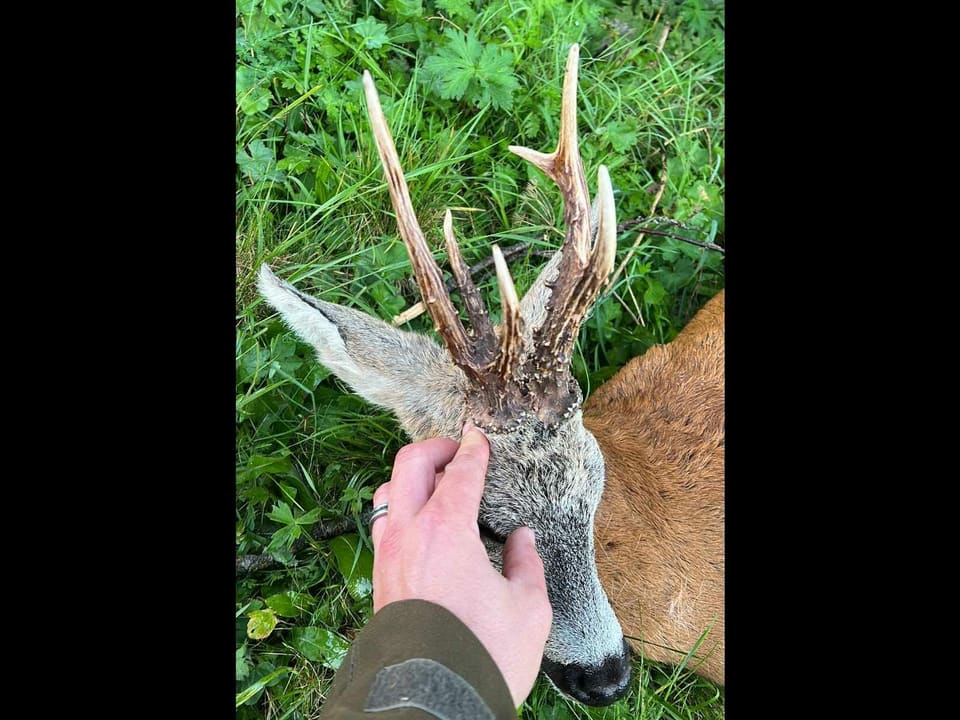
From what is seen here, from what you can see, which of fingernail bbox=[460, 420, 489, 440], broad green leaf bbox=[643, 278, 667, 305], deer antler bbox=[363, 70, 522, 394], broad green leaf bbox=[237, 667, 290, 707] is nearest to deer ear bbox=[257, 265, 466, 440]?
fingernail bbox=[460, 420, 489, 440]

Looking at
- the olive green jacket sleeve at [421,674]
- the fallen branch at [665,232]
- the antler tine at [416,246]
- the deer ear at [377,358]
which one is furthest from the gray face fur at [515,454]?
the fallen branch at [665,232]

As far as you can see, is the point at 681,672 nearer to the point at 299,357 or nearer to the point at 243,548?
the point at 243,548

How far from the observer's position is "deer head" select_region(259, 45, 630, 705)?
174 centimetres

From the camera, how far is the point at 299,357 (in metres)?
2.39

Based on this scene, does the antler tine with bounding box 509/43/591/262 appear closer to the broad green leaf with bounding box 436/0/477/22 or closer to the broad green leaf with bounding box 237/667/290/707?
the broad green leaf with bounding box 436/0/477/22

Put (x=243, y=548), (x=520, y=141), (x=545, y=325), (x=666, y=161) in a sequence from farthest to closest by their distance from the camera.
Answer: (x=666, y=161)
(x=520, y=141)
(x=243, y=548)
(x=545, y=325)

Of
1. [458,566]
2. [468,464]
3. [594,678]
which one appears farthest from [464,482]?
[594,678]

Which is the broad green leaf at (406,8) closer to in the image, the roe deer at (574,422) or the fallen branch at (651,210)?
the roe deer at (574,422)

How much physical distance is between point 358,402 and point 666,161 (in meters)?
1.45

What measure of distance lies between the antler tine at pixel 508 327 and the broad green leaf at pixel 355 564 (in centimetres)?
88

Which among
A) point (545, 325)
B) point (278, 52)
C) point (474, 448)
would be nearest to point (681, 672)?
point (474, 448)

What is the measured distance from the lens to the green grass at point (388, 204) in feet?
7.59

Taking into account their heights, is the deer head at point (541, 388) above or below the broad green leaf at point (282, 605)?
above

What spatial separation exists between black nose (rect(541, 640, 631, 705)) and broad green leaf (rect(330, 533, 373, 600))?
0.63 meters
